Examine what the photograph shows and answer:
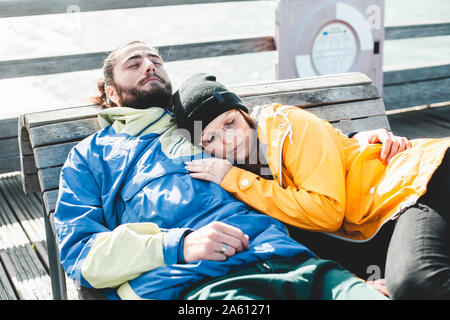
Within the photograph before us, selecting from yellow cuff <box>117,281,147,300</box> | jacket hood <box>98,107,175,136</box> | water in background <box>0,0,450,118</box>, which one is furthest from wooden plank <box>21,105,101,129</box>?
water in background <box>0,0,450,118</box>

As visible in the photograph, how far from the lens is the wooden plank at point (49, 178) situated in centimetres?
219

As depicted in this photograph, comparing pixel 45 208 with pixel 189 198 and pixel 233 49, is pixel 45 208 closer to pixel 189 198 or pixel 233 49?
pixel 189 198

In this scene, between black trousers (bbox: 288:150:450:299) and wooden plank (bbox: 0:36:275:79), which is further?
wooden plank (bbox: 0:36:275:79)

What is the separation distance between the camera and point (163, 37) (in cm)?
1455

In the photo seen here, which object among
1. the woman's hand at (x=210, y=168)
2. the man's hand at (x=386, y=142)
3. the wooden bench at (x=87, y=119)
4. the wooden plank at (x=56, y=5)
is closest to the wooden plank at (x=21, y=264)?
the wooden bench at (x=87, y=119)

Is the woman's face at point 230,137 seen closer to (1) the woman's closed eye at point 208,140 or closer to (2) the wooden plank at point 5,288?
(1) the woman's closed eye at point 208,140

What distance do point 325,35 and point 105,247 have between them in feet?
10.6

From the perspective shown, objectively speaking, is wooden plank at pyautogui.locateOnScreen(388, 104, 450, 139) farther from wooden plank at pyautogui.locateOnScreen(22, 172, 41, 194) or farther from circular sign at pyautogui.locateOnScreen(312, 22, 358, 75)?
wooden plank at pyautogui.locateOnScreen(22, 172, 41, 194)

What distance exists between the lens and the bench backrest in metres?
2.26

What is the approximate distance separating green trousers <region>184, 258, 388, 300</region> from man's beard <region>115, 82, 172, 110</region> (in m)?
1.01

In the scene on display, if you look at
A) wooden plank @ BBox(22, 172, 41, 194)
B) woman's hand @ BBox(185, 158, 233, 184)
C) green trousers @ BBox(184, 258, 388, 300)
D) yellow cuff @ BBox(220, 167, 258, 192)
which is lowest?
green trousers @ BBox(184, 258, 388, 300)

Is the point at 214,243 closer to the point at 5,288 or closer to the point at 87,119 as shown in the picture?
the point at 87,119

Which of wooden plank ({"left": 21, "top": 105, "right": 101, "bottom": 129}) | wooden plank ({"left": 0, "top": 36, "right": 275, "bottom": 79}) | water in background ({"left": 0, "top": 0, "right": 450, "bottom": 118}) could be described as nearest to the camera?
wooden plank ({"left": 21, "top": 105, "right": 101, "bottom": 129})
